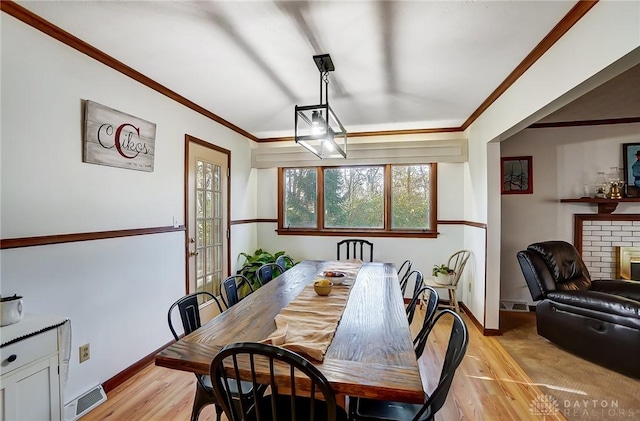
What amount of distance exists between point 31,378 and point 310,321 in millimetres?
1343

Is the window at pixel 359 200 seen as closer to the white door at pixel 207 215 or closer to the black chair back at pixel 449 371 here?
the white door at pixel 207 215

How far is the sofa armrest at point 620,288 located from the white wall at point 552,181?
1003 mm

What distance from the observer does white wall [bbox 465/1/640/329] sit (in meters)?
1.44

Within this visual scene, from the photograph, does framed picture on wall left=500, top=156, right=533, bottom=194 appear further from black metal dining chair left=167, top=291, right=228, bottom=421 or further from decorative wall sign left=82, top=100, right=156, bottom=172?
decorative wall sign left=82, top=100, right=156, bottom=172

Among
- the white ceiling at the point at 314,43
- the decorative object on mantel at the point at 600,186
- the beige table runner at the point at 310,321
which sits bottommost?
the beige table runner at the point at 310,321

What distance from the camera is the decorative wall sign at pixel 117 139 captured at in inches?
82.2

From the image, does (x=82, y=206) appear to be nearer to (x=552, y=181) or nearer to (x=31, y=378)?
(x=31, y=378)

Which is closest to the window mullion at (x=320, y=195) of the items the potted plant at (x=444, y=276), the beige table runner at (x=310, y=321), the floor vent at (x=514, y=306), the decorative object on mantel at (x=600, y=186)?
the potted plant at (x=444, y=276)

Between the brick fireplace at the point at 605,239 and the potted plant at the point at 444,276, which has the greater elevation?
the brick fireplace at the point at 605,239

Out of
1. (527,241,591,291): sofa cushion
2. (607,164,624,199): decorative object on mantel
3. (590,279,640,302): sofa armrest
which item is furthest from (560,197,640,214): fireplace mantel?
(590,279,640,302): sofa armrest

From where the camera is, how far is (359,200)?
450cm

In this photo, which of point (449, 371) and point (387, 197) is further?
point (387, 197)

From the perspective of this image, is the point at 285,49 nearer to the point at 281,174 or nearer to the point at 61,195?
the point at 61,195

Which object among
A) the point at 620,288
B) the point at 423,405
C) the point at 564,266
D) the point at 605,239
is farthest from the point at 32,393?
the point at 605,239
